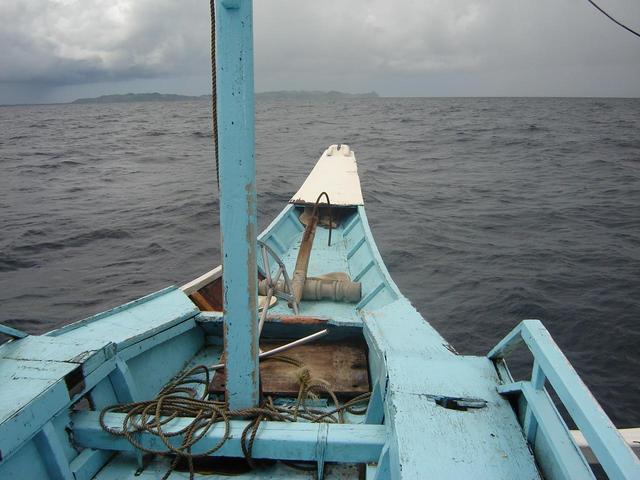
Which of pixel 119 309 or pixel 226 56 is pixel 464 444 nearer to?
pixel 226 56

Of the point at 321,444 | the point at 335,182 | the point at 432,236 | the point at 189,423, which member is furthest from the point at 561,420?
the point at 432,236

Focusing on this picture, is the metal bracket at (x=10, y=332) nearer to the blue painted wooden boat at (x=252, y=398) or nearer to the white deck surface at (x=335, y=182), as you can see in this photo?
the blue painted wooden boat at (x=252, y=398)

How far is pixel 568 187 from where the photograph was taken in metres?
16.0

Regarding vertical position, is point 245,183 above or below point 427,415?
above

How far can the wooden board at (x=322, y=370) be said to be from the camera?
133 inches

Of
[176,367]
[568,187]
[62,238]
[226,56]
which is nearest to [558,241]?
[568,187]

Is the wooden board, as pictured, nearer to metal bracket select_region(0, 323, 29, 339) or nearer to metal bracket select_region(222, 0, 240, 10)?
metal bracket select_region(0, 323, 29, 339)

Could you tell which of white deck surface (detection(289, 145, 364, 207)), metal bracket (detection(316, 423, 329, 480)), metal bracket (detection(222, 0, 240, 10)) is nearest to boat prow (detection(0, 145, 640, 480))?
metal bracket (detection(316, 423, 329, 480))

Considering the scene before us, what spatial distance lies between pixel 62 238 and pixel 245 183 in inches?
435

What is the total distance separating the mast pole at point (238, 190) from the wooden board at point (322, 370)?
0.86 metres

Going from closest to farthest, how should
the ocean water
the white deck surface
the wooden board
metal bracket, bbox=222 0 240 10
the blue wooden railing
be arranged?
the blue wooden railing
metal bracket, bbox=222 0 240 10
the wooden board
the ocean water
the white deck surface

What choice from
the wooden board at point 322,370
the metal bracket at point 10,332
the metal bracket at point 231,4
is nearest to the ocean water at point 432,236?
the wooden board at point 322,370

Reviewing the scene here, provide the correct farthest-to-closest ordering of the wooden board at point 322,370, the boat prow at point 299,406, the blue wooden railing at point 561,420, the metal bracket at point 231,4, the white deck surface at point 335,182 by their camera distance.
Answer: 1. the white deck surface at point 335,182
2. the wooden board at point 322,370
3. the metal bracket at point 231,4
4. the boat prow at point 299,406
5. the blue wooden railing at point 561,420

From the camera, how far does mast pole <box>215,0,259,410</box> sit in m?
2.11
